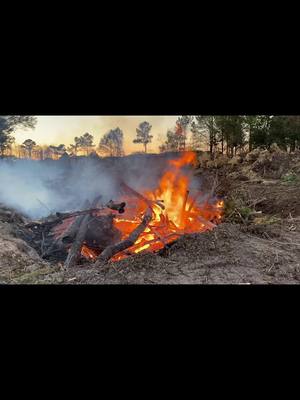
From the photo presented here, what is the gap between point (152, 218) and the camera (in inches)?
166

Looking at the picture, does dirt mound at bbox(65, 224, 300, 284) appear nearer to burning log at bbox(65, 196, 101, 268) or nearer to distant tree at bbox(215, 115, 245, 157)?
burning log at bbox(65, 196, 101, 268)

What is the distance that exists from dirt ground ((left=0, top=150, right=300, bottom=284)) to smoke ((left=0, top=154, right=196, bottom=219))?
0.35 metres

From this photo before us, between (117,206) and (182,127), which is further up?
(182,127)

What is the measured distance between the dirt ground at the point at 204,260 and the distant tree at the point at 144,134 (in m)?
1.36

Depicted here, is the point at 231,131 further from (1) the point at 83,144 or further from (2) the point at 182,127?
(1) the point at 83,144

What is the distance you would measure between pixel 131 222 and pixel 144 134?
1153 millimetres

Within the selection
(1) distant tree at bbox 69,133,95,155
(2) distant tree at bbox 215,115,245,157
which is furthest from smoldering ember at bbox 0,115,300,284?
(2) distant tree at bbox 215,115,245,157

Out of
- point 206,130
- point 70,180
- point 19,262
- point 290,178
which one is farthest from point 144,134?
point 290,178

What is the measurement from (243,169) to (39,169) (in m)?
3.20

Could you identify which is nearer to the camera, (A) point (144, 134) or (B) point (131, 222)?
(B) point (131, 222)

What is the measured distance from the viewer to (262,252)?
3514 mm

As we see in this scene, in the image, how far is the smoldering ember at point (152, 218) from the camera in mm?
3266

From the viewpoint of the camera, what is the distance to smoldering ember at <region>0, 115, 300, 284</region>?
3266 mm
